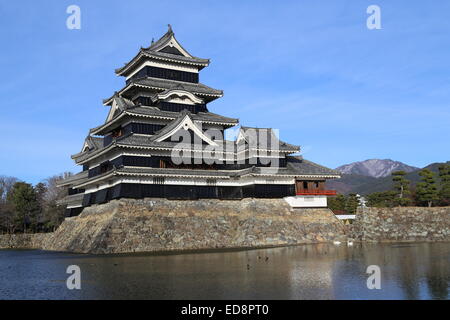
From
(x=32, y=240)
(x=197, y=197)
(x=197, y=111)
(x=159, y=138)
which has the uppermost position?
(x=197, y=111)

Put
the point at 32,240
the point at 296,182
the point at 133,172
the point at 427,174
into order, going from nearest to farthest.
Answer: the point at 133,172
the point at 296,182
the point at 427,174
the point at 32,240

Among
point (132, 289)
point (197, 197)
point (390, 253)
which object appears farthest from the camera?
point (197, 197)

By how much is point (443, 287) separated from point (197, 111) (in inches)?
1129

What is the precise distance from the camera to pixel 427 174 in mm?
44469

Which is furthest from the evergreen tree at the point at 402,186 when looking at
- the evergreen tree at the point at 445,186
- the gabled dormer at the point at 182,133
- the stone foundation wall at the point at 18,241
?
the stone foundation wall at the point at 18,241

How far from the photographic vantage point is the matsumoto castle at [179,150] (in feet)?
110

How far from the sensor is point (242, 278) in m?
16.5

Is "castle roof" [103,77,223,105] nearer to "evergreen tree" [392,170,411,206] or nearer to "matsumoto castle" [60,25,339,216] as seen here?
"matsumoto castle" [60,25,339,216]

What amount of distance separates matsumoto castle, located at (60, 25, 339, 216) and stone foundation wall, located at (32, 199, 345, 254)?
0.92m

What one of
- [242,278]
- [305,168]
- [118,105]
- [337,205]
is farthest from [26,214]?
[242,278]

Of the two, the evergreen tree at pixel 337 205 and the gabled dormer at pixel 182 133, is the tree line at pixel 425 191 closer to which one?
the evergreen tree at pixel 337 205

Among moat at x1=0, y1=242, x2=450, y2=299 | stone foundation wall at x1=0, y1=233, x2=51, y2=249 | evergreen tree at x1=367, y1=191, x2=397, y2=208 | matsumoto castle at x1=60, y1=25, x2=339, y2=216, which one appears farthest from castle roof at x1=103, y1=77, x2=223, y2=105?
evergreen tree at x1=367, y1=191, x2=397, y2=208
